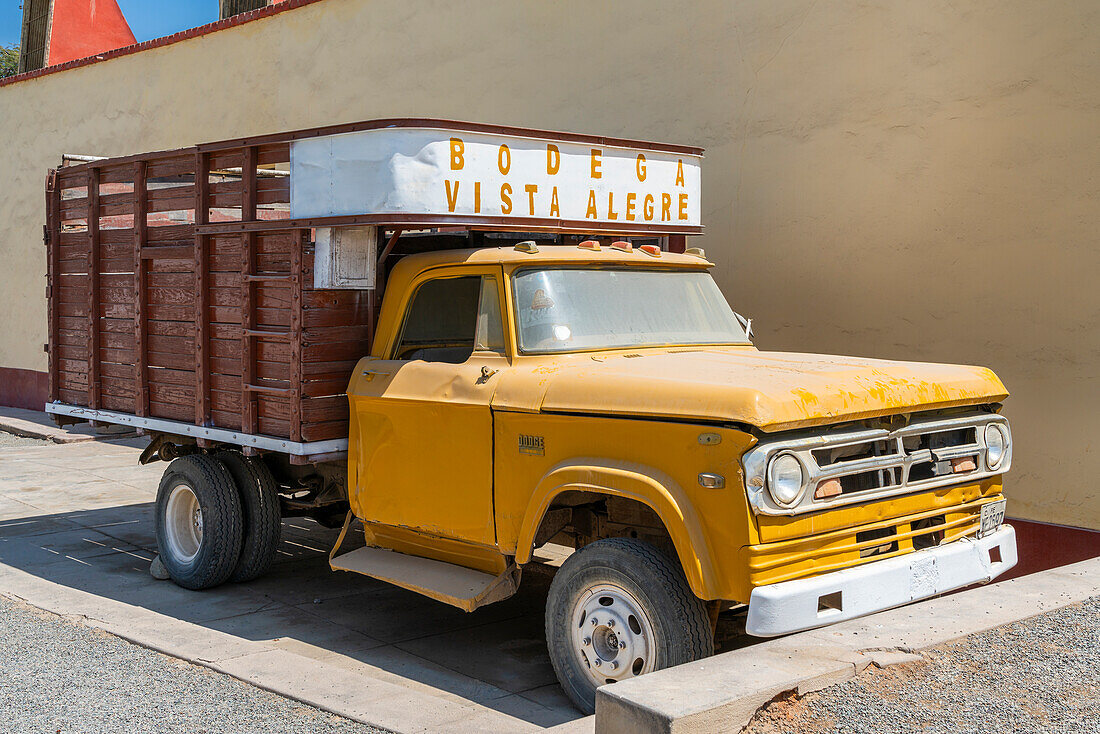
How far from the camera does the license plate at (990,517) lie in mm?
5102

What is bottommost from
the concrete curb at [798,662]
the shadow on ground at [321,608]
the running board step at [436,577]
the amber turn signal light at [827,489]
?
the shadow on ground at [321,608]

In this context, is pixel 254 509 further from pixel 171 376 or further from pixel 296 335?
pixel 296 335

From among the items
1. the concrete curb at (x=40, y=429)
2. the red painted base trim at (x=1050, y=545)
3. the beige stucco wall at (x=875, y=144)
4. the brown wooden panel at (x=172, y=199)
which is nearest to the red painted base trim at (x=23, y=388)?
the concrete curb at (x=40, y=429)

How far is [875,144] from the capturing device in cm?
771

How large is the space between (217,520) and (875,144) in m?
5.07

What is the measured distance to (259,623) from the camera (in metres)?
6.47

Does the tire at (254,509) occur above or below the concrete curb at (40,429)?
above

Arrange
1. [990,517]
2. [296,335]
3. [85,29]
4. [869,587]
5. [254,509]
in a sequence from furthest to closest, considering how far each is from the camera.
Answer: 1. [85,29]
2. [254,509]
3. [296,335]
4. [990,517]
5. [869,587]

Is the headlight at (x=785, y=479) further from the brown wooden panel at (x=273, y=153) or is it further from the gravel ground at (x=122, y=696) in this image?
the brown wooden panel at (x=273, y=153)

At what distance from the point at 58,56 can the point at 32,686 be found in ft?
48.8

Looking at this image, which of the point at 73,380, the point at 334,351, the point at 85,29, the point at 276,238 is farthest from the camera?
the point at 85,29

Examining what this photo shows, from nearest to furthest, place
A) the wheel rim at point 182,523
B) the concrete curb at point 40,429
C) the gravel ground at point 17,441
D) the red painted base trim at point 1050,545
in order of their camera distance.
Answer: the red painted base trim at point 1050,545, the wheel rim at point 182,523, the gravel ground at point 17,441, the concrete curb at point 40,429

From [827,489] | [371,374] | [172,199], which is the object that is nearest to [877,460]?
[827,489]

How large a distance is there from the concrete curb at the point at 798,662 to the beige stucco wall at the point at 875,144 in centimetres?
215
